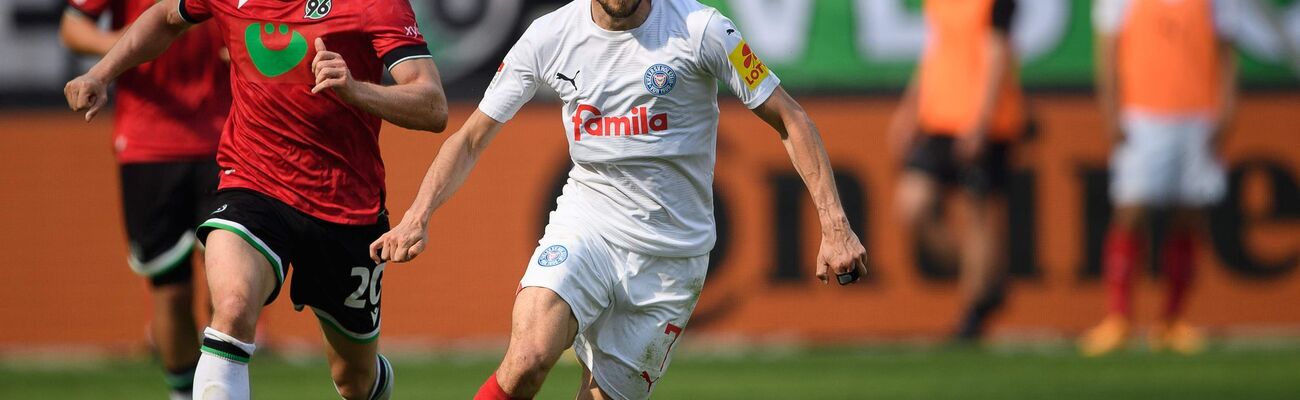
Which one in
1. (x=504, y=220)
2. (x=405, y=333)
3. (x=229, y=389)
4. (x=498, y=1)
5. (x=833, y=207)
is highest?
(x=833, y=207)

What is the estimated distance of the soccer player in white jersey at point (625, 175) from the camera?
5.91 metres

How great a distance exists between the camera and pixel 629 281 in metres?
6.28

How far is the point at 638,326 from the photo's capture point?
20.8 feet

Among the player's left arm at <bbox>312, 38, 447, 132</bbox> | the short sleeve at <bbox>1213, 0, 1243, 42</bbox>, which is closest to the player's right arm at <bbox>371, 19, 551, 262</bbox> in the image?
the player's left arm at <bbox>312, 38, 447, 132</bbox>

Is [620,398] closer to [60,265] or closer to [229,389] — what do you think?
[229,389]

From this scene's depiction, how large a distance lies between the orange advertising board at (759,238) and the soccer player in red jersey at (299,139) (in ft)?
20.4

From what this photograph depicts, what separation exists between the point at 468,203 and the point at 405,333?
109 cm

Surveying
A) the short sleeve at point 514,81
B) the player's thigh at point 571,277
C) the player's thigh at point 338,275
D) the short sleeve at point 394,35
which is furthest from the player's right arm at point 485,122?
the player's thigh at point 338,275

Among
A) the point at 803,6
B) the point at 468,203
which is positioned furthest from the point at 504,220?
the point at 803,6

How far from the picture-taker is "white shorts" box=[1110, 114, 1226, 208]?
1145 centimetres

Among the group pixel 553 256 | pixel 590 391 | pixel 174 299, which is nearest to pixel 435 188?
pixel 553 256

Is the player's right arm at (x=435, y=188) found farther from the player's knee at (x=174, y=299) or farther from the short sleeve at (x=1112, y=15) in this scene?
the short sleeve at (x=1112, y=15)

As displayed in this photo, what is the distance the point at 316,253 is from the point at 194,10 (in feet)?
3.42

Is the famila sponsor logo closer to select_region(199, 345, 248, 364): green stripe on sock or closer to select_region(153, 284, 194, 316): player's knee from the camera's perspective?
select_region(199, 345, 248, 364): green stripe on sock
